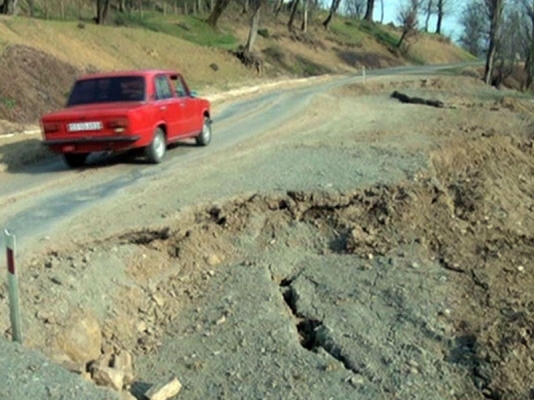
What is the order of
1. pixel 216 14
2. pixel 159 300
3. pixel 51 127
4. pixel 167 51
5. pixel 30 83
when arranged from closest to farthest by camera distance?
pixel 159 300
pixel 51 127
pixel 30 83
pixel 167 51
pixel 216 14

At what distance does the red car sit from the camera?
11.5 metres

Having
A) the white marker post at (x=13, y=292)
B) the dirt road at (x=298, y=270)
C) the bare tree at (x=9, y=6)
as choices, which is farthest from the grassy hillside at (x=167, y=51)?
the white marker post at (x=13, y=292)

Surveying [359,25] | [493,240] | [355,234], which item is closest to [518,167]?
[493,240]

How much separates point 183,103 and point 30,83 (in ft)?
29.9

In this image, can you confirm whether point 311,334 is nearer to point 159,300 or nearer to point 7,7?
point 159,300

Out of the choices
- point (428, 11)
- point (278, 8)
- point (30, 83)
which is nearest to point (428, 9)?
point (428, 11)

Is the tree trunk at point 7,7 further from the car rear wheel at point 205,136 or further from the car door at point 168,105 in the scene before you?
the car door at point 168,105

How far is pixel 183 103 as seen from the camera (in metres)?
A: 13.5

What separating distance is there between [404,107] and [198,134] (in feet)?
27.6

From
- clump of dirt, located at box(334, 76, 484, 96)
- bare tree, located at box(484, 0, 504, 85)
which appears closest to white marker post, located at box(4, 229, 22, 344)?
clump of dirt, located at box(334, 76, 484, 96)

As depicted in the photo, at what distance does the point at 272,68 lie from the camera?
145ft

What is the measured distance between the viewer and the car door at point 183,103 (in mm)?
13375

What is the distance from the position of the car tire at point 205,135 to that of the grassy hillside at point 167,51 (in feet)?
20.2

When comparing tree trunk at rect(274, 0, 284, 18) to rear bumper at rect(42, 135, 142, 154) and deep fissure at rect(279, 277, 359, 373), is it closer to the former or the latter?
rear bumper at rect(42, 135, 142, 154)
